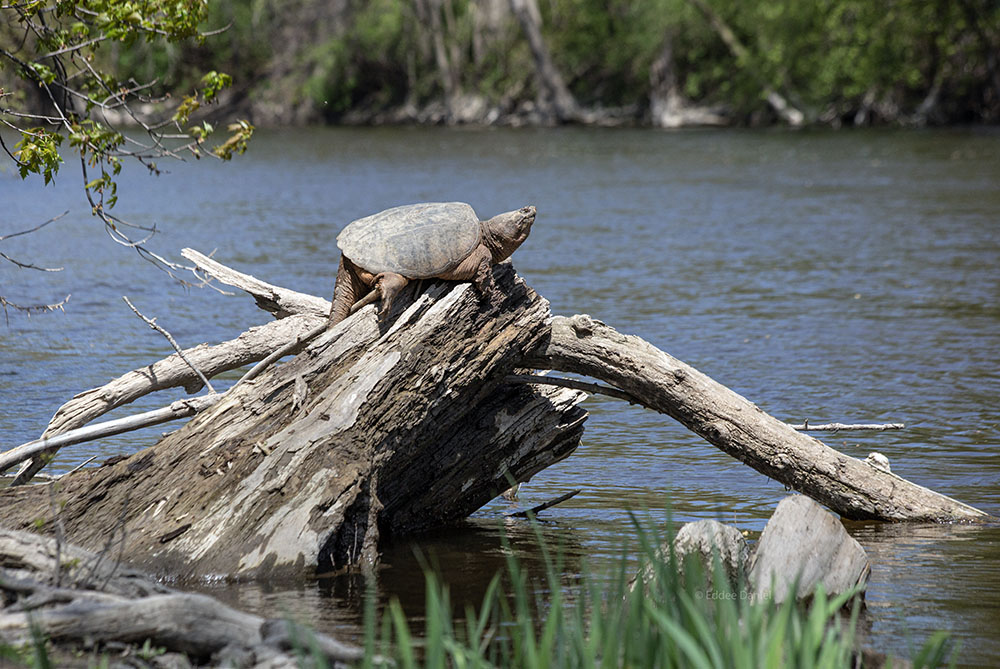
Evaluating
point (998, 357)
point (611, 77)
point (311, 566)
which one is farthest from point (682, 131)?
point (311, 566)

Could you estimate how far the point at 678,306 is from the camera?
1465cm

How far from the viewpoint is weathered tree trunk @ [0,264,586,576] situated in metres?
5.60

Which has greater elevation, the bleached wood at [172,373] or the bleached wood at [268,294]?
the bleached wood at [268,294]

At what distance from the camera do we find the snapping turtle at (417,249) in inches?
233

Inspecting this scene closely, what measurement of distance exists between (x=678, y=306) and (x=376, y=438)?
9.31 metres

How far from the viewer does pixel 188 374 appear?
20.5ft

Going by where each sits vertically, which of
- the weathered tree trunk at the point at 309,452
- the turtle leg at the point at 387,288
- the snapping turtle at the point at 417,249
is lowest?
the weathered tree trunk at the point at 309,452

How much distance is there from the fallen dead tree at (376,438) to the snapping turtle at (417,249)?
140 mm

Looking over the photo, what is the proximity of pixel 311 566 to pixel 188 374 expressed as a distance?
131cm

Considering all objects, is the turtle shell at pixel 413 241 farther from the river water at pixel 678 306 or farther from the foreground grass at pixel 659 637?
the foreground grass at pixel 659 637

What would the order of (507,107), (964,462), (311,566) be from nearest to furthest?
Result: (311,566) → (964,462) → (507,107)

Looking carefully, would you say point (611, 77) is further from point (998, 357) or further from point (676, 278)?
point (998, 357)

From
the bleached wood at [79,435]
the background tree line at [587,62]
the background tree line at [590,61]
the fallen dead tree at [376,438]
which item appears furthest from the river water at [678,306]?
the background tree line at [590,61]

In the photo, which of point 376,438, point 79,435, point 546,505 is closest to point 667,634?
point 376,438
